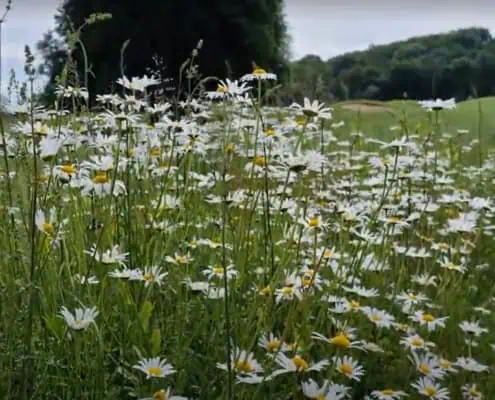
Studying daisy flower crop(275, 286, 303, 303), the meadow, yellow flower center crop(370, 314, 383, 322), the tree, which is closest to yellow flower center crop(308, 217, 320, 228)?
the meadow

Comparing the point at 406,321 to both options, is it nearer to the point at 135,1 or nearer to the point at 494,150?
the point at 494,150

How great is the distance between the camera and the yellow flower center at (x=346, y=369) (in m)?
1.26

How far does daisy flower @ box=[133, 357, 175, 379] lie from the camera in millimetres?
1083

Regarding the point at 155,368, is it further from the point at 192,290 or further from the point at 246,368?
the point at 192,290

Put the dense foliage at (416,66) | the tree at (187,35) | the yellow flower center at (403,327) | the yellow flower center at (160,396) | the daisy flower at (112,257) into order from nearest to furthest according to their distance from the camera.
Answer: the yellow flower center at (160,396)
the daisy flower at (112,257)
the yellow flower center at (403,327)
the dense foliage at (416,66)
the tree at (187,35)

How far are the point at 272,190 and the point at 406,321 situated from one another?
59 cm

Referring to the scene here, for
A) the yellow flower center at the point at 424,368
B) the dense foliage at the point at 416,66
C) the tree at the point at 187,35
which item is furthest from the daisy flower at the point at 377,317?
the tree at the point at 187,35

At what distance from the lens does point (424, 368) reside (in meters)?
1.39

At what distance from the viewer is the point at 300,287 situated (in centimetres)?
138

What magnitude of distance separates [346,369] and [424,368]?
8.2 inches

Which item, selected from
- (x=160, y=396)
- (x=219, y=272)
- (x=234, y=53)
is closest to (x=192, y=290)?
(x=219, y=272)

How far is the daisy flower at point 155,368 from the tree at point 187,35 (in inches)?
192

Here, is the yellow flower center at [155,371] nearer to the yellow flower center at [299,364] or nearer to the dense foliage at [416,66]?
the yellow flower center at [299,364]

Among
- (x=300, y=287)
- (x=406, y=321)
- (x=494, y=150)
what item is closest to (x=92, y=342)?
(x=300, y=287)
